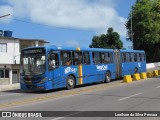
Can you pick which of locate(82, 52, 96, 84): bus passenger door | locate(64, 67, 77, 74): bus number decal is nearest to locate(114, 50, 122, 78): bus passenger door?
locate(82, 52, 96, 84): bus passenger door

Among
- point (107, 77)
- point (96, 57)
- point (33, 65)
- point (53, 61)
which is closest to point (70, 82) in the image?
point (53, 61)

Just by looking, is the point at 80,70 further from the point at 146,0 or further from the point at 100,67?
the point at 146,0

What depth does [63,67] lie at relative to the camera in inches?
898

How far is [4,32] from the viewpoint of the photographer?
4972 centimetres

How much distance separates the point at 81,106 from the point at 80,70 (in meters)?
Answer: 10.5

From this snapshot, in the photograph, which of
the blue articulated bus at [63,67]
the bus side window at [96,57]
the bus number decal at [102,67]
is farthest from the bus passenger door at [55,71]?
the bus number decal at [102,67]

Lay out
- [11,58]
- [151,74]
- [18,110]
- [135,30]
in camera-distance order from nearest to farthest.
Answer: [18,110] < [151,74] < [11,58] < [135,30]

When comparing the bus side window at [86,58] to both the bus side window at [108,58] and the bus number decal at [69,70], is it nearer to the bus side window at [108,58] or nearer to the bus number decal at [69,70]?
the bus number decal at [69,70]

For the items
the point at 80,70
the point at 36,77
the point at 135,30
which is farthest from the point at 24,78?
the point at 135,30

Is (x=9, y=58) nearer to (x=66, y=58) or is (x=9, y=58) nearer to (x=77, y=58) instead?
(x=77, y=58)

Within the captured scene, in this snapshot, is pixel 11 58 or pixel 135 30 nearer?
pixel 11 58

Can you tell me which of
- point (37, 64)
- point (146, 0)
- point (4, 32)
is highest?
point (146, 0)

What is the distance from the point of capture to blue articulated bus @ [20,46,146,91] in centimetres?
2156

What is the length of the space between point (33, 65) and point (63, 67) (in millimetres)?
1973
